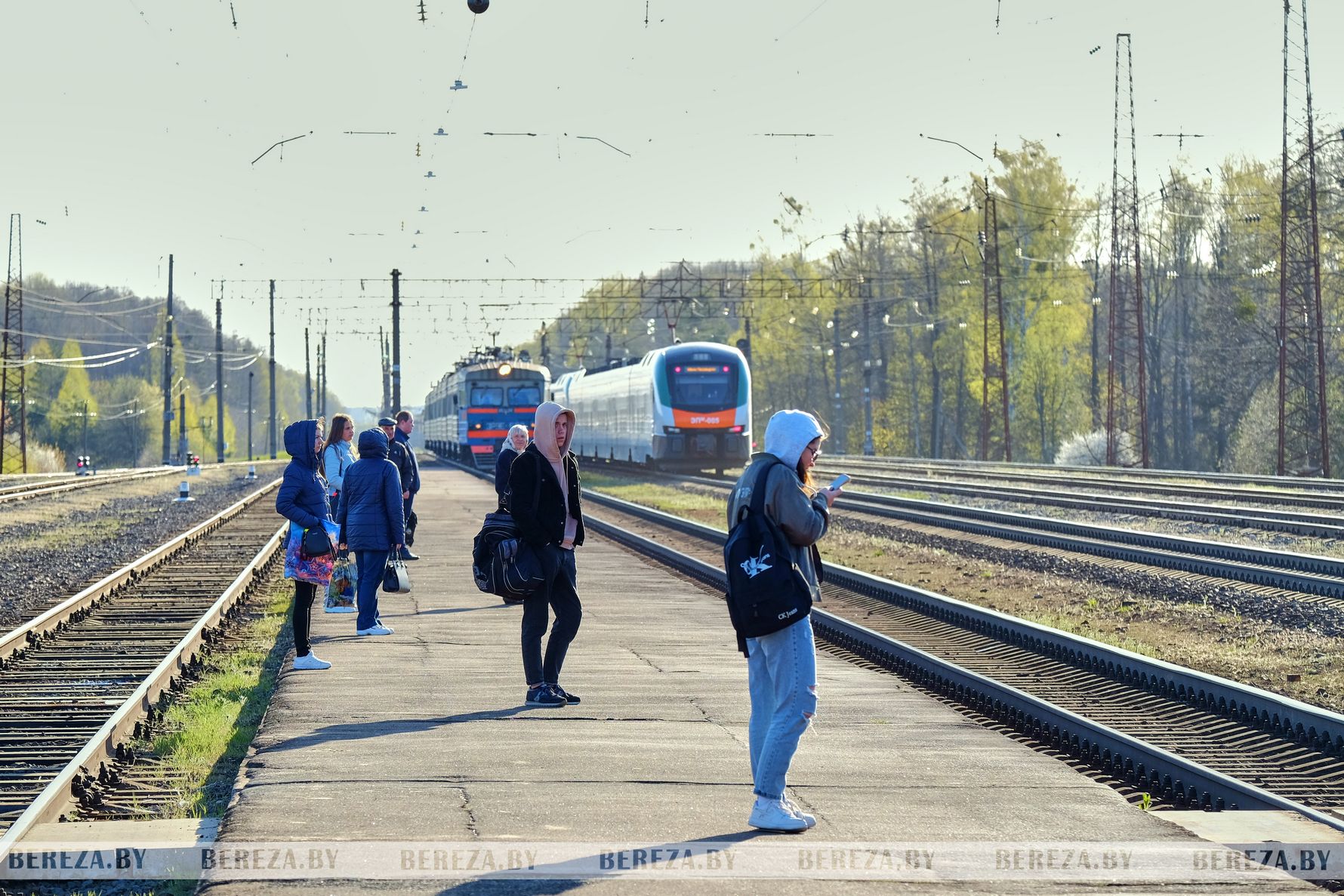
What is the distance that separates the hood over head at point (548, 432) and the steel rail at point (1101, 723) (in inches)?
133

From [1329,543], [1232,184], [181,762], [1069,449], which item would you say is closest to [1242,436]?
[1069,449]

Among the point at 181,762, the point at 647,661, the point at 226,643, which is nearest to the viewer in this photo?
the point at 181,762

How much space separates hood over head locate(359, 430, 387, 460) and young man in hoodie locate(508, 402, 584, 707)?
2.49 metres

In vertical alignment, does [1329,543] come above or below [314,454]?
below

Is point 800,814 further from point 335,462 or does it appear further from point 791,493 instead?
point 335,462

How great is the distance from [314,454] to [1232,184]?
209ft

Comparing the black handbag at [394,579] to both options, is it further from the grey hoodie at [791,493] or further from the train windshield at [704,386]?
the train windshield at [704,386]

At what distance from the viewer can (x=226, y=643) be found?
14.7 meters

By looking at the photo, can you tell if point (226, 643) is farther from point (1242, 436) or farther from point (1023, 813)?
point (1242, 436)

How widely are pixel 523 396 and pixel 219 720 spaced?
44.4m

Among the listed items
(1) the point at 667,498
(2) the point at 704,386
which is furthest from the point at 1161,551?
(2) the point at 704,386

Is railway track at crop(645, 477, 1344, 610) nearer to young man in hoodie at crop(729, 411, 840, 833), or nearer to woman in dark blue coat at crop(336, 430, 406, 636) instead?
woman in dark blue coat at crop(336, 430, 406, 636)

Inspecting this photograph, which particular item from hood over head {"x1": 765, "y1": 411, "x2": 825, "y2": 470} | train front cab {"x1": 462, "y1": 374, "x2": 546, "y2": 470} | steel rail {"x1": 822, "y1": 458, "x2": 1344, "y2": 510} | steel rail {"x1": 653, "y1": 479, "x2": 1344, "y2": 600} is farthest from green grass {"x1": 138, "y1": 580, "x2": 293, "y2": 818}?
train front cab {"x1": 462, "y1": 374, "x2": 546, "y2": 470}

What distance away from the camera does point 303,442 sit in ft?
36.9
